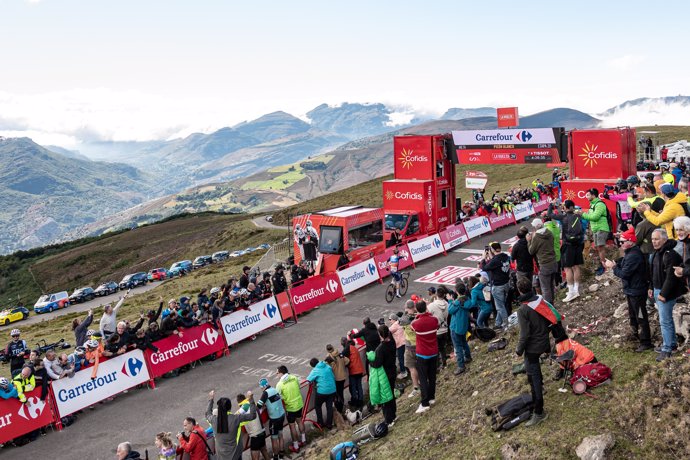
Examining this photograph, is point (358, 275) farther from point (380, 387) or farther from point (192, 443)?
point (192, 443)

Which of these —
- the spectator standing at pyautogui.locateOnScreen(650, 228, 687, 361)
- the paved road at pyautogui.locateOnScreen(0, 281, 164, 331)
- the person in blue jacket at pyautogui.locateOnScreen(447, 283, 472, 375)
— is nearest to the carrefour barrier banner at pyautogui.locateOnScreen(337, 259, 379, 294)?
the person in blue jacket at pyautogui.locateOnScreen(447, 283, 472, 375)

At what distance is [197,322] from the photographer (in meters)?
17.7

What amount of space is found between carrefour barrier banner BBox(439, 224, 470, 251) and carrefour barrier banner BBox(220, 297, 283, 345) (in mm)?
12153

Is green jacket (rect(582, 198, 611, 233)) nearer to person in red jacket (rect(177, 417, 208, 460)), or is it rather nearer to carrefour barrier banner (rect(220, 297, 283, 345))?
person in red jacket (rect(177, 417, 208, 460))

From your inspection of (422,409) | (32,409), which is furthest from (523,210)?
(32,409)

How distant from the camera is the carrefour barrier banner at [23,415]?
43.0 ft

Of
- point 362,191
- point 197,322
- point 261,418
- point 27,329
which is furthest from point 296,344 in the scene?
point 362,191

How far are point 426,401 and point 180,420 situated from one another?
21.7ft

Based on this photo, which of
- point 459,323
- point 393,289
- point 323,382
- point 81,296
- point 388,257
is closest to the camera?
point 459,323

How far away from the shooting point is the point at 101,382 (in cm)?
1518

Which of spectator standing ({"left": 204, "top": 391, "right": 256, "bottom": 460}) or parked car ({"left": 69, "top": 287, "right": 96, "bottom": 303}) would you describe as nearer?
spectator standing ({"left": 204, "top": 391, "right": 256, "bottom": 460})

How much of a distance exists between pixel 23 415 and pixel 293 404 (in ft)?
22.4

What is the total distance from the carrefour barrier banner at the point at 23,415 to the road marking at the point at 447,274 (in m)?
15.2

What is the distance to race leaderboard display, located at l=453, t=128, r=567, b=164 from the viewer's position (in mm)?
29484
